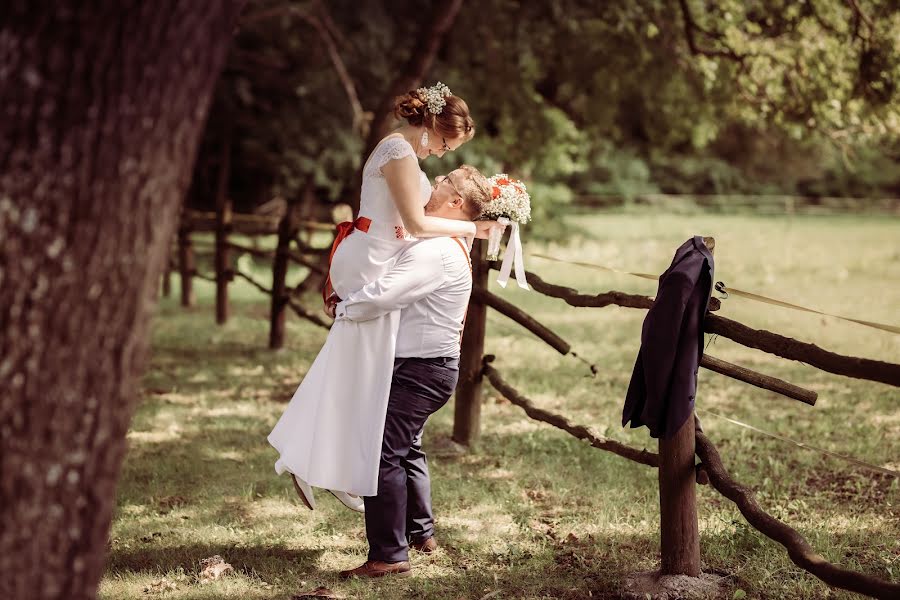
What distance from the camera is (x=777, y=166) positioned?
140 feet

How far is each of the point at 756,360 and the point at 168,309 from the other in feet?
25.9

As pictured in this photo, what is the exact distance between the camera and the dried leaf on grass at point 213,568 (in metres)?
3.95

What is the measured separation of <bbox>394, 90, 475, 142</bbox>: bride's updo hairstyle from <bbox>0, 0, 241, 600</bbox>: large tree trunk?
181cm

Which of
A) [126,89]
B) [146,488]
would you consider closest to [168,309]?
[146,488]

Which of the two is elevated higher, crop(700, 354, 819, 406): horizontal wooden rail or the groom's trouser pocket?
crop(700, 354, 819, 406): horizontal wooden rail

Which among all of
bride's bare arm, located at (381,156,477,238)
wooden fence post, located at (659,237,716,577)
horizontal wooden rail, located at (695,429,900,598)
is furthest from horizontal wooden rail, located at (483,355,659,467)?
bride's bare arm, located at (381,156,477,238)

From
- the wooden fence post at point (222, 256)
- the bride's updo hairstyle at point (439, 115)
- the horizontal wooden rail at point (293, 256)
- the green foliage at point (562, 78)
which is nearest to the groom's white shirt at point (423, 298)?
the bride's updo hairstyle at point (439, 115)

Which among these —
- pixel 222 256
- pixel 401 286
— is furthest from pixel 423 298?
pixel 222 256

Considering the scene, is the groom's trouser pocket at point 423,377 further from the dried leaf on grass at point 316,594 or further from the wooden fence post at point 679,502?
the wooden fence post at point 679,502

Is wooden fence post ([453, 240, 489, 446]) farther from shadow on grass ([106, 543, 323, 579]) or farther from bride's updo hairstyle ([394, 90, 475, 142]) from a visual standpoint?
shadow on grass ([106, 543, 323, 579])

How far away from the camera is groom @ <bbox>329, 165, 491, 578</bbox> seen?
390 centimetres

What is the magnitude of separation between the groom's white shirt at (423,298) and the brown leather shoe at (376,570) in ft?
3.04

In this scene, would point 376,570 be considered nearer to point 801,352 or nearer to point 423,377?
point 423,377

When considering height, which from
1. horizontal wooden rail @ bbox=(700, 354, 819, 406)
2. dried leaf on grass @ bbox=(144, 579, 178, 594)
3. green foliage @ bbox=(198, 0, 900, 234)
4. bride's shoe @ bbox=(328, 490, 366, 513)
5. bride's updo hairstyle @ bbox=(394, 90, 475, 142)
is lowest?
dried leaf on grass @ bbox=(144, 579, 178, 594)
